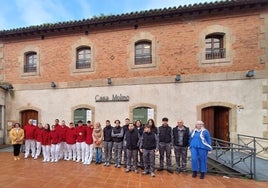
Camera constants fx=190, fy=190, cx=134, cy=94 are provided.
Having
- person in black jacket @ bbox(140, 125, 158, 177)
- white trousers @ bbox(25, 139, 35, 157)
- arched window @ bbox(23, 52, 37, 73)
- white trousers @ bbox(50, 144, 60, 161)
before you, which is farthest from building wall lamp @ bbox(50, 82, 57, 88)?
person in black jacket @ bbox(140, 125, 158, 177)

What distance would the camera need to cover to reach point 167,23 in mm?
9828

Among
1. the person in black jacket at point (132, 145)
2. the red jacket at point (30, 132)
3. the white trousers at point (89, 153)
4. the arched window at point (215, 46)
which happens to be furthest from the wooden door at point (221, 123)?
the red jacket at point (30, 132)

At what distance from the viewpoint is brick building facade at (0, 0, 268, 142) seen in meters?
8.89

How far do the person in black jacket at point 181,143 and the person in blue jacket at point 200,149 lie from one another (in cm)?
29

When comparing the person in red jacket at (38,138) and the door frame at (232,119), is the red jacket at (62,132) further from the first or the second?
the door frame at (232,119)

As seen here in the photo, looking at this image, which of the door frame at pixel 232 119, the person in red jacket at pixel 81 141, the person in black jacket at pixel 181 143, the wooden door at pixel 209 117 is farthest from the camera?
the wooden door at pixel 209 117

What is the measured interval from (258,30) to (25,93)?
13.2 meters

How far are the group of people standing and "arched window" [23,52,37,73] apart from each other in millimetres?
4673

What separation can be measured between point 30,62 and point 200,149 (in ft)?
36.9

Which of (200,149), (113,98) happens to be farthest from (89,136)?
(200,149)

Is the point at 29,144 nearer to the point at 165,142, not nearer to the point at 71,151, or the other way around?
the point at 71,151

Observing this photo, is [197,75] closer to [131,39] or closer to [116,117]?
[131,39]

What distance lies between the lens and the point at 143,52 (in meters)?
10.4

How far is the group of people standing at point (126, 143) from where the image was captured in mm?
6312
